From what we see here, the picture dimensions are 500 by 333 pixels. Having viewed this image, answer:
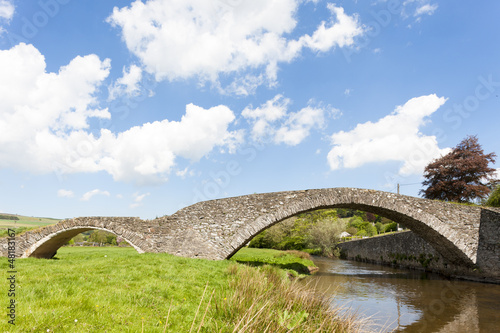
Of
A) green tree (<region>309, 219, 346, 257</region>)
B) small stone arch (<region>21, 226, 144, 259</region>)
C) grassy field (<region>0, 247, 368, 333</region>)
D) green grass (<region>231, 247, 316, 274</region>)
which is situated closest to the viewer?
grassy field (<region>0, 247, 368, 333</region>)

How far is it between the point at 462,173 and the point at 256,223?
22.0 m

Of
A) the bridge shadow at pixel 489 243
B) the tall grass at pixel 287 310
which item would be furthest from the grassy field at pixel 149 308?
the bridge shadow at pixel 489 243

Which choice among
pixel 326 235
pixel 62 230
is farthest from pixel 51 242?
pixel 326 235

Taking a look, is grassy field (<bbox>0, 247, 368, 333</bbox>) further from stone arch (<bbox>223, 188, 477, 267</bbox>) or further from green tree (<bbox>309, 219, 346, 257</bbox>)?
green tree (<bbox>309, 219, 346, 257</bbox>)

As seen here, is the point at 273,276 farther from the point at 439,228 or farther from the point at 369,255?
the point at 369,255

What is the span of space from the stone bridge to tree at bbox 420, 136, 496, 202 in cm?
1137

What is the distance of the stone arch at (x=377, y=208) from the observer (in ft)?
50.6

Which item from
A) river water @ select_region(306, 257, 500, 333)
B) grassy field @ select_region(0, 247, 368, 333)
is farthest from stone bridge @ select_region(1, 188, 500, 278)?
grassy field @ select_region(0, 247, 368, 333)

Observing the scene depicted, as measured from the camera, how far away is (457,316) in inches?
372

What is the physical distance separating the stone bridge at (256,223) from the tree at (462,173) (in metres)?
11.4

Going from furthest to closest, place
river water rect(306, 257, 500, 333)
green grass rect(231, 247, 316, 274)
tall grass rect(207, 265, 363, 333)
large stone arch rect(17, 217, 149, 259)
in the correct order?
green grass rect(231, 247, 316, 274)
large stone arch rect(17, 217, 149, 259)
river water rect(306, 257, 500, 333)
tall grass rect(207, 265, 363, 333)

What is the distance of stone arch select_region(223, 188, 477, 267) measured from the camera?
15414 millimetres

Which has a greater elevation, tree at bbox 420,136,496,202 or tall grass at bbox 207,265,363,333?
tree at bbox 420,136,496,202

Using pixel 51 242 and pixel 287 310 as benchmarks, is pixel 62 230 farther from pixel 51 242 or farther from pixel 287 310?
pixel 287 310
